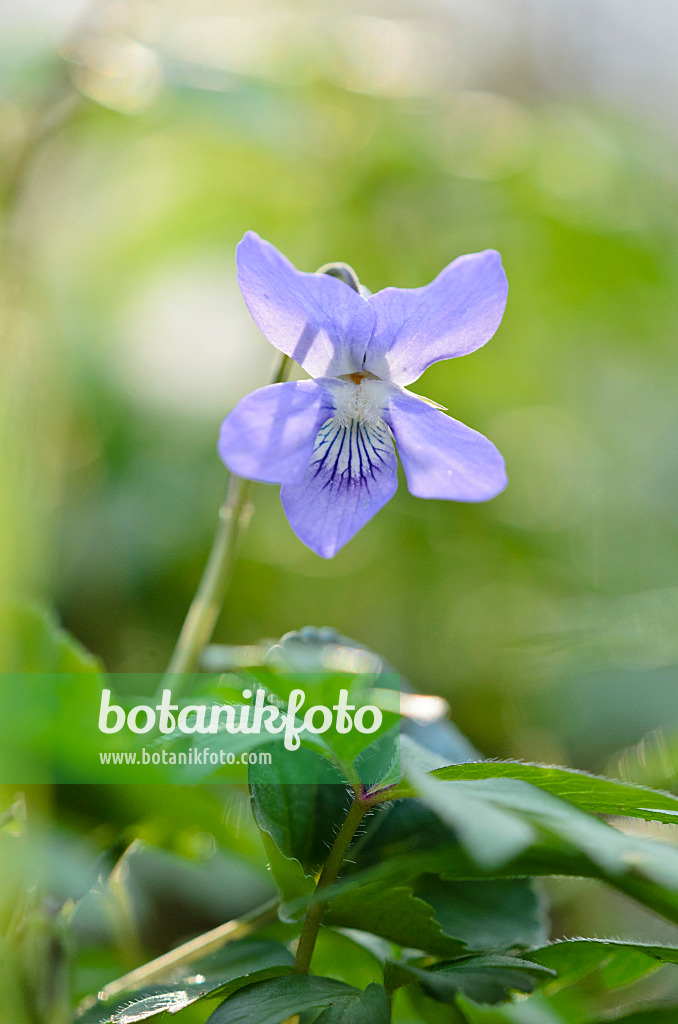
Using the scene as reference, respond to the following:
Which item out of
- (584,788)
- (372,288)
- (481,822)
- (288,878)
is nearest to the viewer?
(481,822)

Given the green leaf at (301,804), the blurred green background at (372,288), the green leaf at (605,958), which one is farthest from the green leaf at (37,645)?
the blurred green background at (372,288)

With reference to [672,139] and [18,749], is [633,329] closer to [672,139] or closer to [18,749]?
[672,139]

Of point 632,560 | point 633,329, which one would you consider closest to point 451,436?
point 632,560

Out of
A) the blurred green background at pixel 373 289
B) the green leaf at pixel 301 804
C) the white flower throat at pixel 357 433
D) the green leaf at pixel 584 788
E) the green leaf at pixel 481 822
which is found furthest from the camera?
the blurred green background at pixel 373 289

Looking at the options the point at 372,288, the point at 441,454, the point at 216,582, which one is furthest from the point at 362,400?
the point at 372,288

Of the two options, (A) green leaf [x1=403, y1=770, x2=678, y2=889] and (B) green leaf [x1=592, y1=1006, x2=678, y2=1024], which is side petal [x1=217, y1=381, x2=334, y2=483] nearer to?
(A) green leaf [x1=403, y1=770, x2=678, y2=889]

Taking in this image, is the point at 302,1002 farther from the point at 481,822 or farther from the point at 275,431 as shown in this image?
the point at 275,431

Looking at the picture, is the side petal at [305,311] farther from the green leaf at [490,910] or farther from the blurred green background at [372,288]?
the blurred green background at [372,288]
